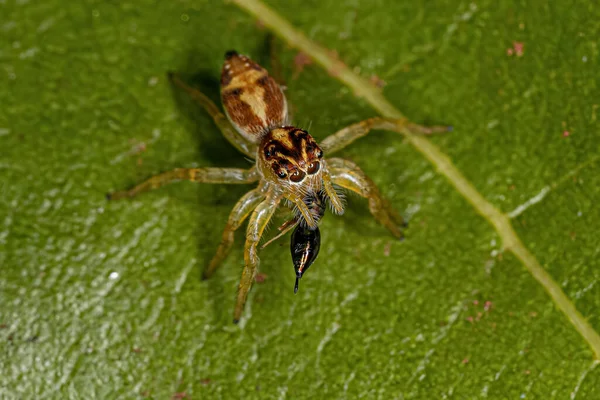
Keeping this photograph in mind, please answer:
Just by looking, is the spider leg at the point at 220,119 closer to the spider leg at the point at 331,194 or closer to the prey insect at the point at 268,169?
the prey insect at the point at 268,169

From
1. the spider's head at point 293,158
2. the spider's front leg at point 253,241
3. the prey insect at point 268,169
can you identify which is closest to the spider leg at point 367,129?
the prey insect at point 268,169

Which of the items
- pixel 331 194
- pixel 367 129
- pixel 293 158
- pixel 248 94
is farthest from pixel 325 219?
pixel 248 94

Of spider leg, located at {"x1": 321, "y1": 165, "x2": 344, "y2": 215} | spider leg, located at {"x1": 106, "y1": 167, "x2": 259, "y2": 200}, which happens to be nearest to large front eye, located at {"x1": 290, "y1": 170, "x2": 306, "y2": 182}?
spider leg, located at {"x1": 321, "y1": 165, "x2": 344, "y2": 215}

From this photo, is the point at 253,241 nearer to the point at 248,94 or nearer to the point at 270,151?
the point at 270,151

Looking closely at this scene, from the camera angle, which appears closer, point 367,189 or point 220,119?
point 367,189

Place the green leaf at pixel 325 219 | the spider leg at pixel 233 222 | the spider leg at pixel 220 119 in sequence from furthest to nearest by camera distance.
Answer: the spider leg at pixel 220 119 < the spider leg at pixel 233 222 < the green leaf at pixel 325 219
